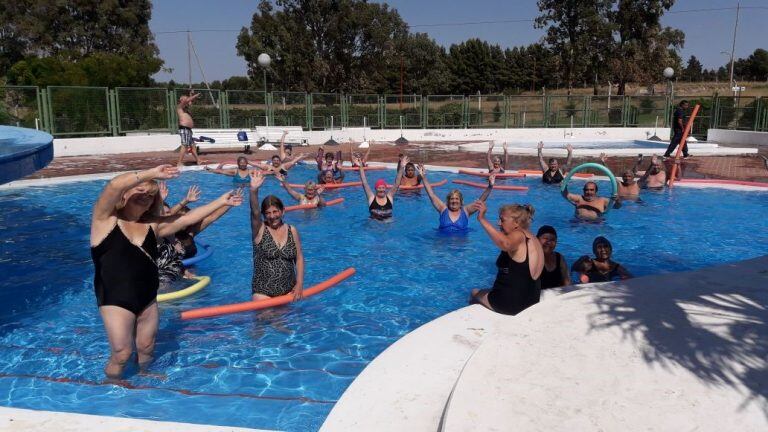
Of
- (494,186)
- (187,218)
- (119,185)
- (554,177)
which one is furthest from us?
(554,177)

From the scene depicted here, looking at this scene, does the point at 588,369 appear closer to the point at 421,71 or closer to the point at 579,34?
the point at 579,34

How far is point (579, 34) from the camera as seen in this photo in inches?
1924

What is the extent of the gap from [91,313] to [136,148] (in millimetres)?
19080

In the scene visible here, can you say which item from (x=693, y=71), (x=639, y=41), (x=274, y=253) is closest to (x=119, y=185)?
(x=274, y=253)

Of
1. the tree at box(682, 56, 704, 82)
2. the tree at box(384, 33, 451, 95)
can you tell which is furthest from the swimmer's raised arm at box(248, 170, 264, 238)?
the tree at box(682, 56, 704, 82)

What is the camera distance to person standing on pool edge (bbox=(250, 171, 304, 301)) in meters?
5.55

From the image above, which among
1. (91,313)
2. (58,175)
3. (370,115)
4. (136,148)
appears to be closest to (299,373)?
(91,313)

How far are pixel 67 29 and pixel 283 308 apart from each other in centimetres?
5488

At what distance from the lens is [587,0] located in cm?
4772

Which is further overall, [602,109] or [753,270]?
[602,109]

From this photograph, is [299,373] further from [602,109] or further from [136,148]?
[602,109]

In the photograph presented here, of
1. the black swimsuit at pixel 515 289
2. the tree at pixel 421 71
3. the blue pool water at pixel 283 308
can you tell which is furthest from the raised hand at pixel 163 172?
the tree at pixel 421 71

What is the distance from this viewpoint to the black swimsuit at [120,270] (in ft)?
12.6

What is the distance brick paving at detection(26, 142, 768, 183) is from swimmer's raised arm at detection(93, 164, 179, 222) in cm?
1359
